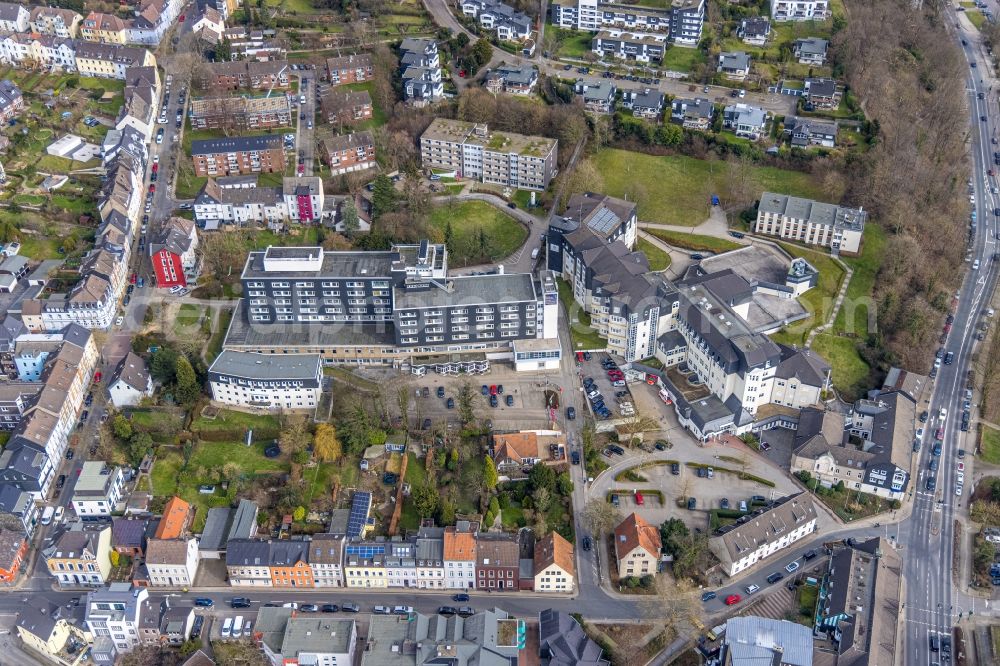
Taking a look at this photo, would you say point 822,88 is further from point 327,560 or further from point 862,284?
point 327,560

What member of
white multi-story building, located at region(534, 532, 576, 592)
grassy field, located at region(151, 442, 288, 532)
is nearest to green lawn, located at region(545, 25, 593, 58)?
grassy field, located at region(151, 442, 288, 532)

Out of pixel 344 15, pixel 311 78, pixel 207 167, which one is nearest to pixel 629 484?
pixel 207 167

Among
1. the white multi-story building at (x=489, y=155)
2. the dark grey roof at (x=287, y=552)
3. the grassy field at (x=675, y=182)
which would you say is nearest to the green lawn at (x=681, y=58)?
the grassy field at (x=675, y=182)

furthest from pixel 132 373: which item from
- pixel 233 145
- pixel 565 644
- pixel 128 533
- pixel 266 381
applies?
pixel 565 644

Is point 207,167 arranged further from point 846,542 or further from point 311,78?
point 846,542

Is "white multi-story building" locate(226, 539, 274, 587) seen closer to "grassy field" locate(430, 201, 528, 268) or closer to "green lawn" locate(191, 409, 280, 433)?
"green lawn" locate(191, 409, 280, 433)

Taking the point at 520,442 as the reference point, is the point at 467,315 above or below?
above
